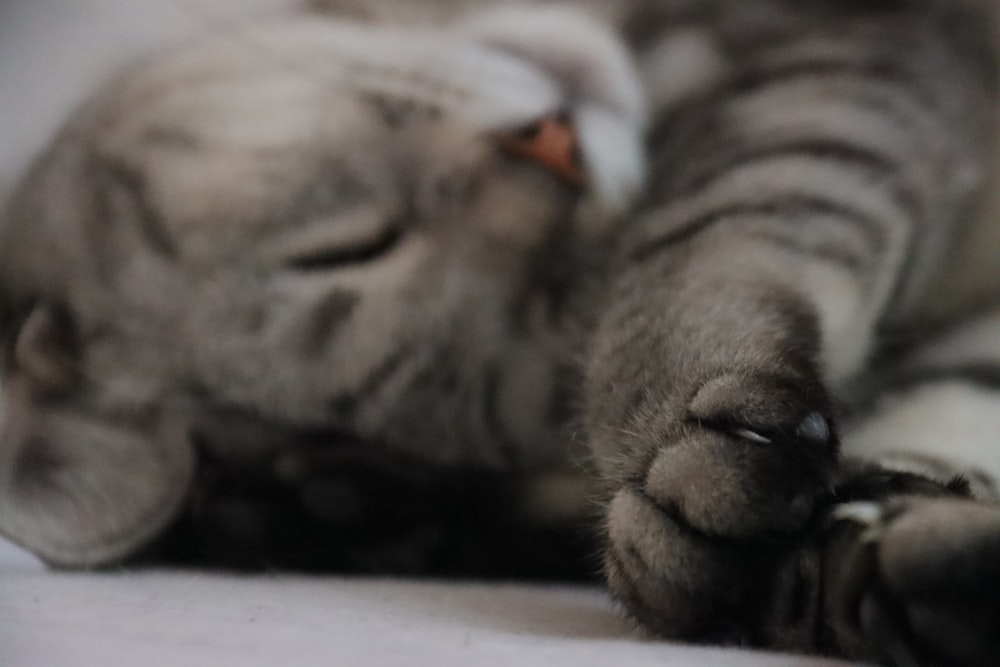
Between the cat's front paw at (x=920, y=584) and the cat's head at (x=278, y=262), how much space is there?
0.40 meters

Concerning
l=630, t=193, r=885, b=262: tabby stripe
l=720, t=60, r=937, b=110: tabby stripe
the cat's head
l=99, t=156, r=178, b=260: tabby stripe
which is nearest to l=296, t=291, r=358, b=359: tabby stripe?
the cat's head

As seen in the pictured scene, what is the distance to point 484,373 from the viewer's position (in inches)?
30.6

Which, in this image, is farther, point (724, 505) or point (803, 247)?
point (803, 247)

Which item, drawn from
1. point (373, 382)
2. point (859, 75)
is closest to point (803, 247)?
point (859, 75)

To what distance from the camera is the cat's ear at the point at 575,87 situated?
0.81m

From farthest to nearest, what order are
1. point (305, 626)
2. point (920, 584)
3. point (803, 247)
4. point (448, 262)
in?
1. point (448, 262)
2. point (803, 247)
3. point (305, 626)
4. point (920, 584)

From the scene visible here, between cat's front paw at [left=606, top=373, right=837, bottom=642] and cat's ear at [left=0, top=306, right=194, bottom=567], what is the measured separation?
410 mm

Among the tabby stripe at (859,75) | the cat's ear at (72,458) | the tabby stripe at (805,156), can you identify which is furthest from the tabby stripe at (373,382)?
the tabby stripe at (859,75)

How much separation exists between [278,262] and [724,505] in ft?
1.41

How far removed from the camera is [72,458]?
2.41 feet

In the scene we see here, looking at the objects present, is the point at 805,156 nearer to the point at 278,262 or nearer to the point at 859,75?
the point at 859,75

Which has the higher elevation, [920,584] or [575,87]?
[575,87]

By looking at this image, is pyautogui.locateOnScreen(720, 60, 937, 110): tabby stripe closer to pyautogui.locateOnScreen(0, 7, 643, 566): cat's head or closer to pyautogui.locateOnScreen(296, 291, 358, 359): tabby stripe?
pyautogui.locateOnScreen(0, 7, 643, 566): cat's head

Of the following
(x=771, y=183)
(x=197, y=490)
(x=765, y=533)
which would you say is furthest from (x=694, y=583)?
(x=197, y=490)
